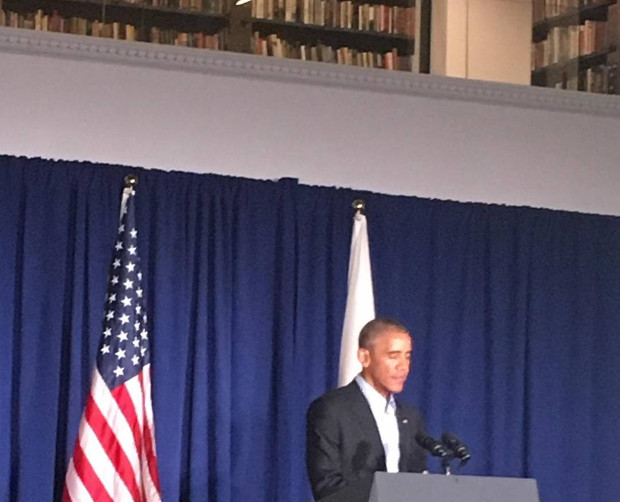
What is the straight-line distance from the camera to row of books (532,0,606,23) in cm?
810

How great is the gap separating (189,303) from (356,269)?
0.82 metres

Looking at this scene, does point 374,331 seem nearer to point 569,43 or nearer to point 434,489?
point 434,489

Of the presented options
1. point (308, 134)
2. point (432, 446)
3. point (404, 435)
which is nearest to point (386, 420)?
point (404, 435)

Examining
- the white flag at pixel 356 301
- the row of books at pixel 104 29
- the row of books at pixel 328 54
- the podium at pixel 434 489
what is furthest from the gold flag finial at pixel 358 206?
the podium at pixel 434 489

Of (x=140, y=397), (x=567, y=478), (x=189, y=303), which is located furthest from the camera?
(x=567, y=478)

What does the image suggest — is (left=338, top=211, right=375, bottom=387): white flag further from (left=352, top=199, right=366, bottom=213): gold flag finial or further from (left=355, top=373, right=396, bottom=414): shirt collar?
(left=355, top=373, right=396, bottom=414): shirt collar

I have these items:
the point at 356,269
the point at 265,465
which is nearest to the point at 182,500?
the point at 265,465

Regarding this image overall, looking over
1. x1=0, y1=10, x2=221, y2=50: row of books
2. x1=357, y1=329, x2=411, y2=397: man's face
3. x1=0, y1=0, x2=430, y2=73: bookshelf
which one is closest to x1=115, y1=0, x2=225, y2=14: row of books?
x1=0, y1=0, x2=430, y2=73: bookshelf

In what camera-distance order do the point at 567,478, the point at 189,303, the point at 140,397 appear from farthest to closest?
1. the point at 567,478
2. the point at 189,303
3. the point at 140,397

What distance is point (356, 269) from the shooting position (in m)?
7.37

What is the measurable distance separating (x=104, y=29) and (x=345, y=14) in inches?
50.5

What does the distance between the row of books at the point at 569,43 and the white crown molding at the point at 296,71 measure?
0.20 meters

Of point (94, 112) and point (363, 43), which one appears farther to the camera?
point (363, 43)

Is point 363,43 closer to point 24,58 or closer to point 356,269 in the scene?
point 356,269
